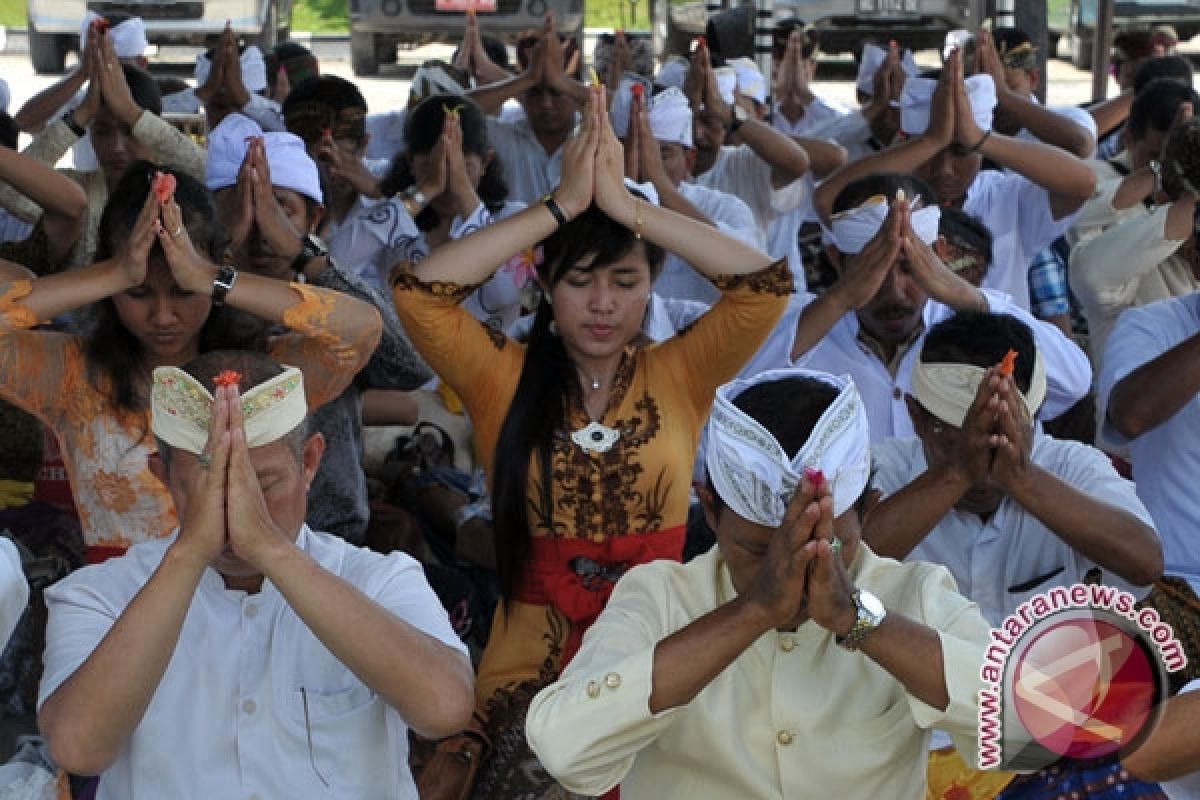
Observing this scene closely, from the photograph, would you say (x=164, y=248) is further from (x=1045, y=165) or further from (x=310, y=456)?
(x=1045, y=165)

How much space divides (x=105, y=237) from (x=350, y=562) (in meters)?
1.38

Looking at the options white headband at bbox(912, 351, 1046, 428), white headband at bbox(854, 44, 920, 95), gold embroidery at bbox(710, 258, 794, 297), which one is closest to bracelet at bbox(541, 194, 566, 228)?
gold embroidery at bbox(710, 258, 794, 297)

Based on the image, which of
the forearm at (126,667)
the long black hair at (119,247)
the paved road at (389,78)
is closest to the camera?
the forearm at (126,667)

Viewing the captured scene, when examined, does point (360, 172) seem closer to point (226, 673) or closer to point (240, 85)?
point (240, 85)

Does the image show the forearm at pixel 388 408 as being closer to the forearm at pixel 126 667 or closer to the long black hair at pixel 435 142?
the long black hair at pixel 435 142

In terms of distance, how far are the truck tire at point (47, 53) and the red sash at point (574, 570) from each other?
15.4 metres

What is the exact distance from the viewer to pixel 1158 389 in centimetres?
445

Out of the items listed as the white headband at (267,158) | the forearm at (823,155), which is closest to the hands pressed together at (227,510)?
the white headband at (267,158)

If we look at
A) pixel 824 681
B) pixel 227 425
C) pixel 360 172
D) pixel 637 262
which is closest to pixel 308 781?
pixel 227 425

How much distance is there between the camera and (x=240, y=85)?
27.1ft

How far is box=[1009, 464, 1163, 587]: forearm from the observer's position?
3.71 m

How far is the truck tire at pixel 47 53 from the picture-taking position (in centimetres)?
1847

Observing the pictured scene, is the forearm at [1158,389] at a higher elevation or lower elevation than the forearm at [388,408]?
higher

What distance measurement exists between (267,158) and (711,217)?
→ 1.79 meters
